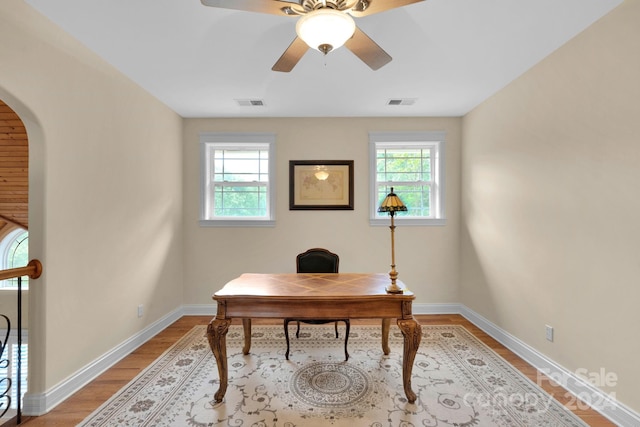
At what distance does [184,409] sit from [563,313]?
9.61 feet

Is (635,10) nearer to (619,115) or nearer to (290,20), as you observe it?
(619,115)

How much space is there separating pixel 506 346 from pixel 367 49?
121 inches

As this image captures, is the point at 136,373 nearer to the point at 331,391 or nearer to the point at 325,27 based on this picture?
the point at 331,391

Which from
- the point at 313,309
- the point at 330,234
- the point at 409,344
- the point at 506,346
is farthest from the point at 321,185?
the point at 506,346

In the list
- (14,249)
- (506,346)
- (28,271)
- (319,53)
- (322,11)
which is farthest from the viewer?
(14,249)

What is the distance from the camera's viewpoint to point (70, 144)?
2.16 m

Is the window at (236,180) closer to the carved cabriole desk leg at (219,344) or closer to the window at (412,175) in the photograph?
the window at (412,175)

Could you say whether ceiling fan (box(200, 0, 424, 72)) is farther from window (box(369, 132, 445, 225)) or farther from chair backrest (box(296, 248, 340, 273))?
window (box(369, 132, 445, 225))

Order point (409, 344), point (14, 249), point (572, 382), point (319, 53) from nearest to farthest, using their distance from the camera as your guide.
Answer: point (409, 344), point (572, 382), point (319, 53), point (14, 249)

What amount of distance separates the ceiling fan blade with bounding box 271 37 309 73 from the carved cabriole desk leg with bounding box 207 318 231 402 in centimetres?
181

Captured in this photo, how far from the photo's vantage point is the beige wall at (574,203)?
178 centimetres

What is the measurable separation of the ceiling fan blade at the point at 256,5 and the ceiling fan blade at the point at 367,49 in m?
0.40

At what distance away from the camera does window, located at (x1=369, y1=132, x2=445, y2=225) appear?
3895 mm

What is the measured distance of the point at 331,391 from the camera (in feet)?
7.02
